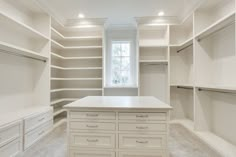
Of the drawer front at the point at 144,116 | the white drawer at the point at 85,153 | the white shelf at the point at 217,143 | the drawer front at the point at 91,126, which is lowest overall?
the white shelf at the point at 217,143

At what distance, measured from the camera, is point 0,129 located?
215 cm

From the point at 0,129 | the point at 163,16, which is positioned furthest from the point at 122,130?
the point at 163,16

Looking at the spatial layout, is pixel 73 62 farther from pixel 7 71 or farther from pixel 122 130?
pixel 122 130

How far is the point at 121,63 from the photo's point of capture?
16.9 feet

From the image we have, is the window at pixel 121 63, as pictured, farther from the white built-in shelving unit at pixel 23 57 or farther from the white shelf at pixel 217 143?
the white shelf at pixel 217 143

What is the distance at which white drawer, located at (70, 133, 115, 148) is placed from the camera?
2041mm

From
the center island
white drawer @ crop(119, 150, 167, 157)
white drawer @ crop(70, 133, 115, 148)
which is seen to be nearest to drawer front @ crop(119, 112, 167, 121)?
the center island

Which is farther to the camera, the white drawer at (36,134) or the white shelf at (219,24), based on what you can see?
the white drawer at (36,134)

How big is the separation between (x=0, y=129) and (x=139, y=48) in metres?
3.55

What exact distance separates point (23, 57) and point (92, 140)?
91.8 inches

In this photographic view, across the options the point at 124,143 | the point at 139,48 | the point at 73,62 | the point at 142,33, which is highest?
the point at 142,33

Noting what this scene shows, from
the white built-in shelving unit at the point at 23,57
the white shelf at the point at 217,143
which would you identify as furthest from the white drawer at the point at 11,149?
the white shelf at the point at 217,143

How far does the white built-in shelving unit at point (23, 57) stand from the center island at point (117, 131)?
1.51 metres

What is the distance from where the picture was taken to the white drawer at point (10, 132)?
2.19m
